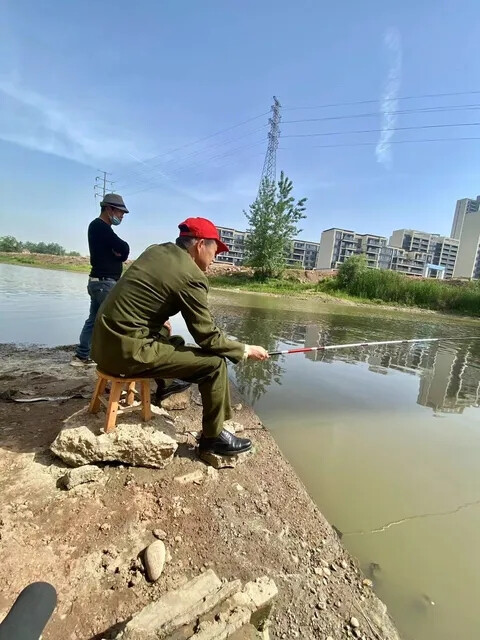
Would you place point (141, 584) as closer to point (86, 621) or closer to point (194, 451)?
point (86, 621)

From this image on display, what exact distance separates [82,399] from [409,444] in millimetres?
3315

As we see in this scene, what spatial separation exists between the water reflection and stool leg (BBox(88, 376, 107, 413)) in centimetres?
217

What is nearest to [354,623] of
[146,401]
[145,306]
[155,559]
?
[155,559]

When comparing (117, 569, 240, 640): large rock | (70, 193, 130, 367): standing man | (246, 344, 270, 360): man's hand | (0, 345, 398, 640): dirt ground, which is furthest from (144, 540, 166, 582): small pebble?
(70, 193, 130, 367): standing man

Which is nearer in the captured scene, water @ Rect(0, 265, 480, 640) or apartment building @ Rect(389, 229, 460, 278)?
water @ Rect(0, 265, 480, 640)

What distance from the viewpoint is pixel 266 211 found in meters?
40.7

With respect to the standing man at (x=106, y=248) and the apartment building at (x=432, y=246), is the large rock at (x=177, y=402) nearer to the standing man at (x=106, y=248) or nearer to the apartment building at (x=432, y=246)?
the standing man at (x=106, y=248)

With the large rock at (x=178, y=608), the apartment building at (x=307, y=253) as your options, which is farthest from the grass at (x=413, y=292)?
the apartment building at (x=307, y=253)

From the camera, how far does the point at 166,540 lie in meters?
1.80

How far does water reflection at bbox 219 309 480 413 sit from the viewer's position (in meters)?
5.13

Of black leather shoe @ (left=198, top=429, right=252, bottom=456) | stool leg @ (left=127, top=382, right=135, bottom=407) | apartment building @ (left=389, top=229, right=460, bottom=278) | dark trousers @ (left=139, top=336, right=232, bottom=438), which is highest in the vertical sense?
apartment building @ (left=389, top=229, right=460, bottom=278)

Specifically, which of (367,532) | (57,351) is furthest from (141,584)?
(57,351)

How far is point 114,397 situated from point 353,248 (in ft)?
325

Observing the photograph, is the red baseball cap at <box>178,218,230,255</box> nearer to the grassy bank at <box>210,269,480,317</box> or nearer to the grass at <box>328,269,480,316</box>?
the grassy bank at <box>210,269,480,317</box>
